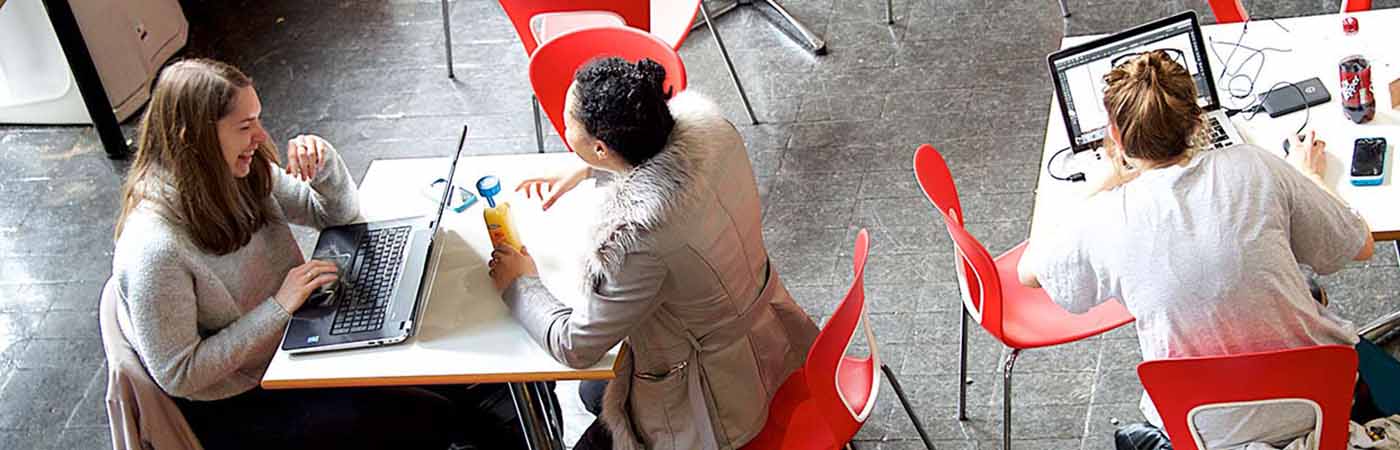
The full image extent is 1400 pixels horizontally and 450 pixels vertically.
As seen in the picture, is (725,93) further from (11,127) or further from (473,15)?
(11,127)

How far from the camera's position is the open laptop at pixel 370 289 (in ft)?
9.65

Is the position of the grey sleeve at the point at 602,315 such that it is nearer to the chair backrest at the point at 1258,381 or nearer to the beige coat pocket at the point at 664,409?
the beige coat pocket at the point at 664,409

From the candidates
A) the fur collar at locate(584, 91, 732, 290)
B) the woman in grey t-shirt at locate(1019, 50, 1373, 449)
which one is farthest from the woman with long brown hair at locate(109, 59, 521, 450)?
the woman in grey t-shirt at locate(1019, 50, 1373, 449)

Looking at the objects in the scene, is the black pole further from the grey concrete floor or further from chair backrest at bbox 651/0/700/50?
chair backrest at bbox 651/0/700/50

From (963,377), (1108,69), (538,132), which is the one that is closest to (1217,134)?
(1108,69)

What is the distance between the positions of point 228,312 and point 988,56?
2727 millimetres

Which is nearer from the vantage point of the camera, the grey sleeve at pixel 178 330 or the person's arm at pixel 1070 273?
the person's arm at pixel 1070 273

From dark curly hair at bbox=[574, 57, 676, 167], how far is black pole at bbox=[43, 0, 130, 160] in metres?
2.62

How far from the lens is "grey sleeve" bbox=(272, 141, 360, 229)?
10.7ft

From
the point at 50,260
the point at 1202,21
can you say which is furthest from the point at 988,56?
the point at 50,260

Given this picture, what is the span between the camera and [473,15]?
18.1 feet

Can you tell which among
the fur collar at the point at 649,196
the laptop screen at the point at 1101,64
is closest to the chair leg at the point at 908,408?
the laptop screen at the point at 1101,64

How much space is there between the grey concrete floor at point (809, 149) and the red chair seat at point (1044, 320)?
17.1 inches

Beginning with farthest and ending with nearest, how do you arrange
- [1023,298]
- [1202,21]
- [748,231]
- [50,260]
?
[1202,21] → [50,260] → [1023,298] → [748,231]
